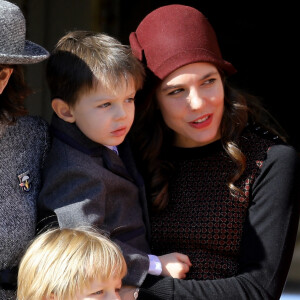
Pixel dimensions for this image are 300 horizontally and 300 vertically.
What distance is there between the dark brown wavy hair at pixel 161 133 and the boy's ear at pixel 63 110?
33 centimetres

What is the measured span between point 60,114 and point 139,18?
8.83 feet

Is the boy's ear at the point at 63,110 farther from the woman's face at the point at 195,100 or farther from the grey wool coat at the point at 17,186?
the woman's face at the point at 195,100

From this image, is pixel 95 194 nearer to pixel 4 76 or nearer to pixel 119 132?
pixel 119 132

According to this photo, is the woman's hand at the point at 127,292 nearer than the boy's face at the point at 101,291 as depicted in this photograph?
No

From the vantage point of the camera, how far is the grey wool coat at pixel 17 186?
2.49 metres

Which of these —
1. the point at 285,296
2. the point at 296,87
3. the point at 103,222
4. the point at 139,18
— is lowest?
the point at 285,296

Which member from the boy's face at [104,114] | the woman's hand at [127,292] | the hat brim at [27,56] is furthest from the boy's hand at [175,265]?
the hat brim at [27,56]

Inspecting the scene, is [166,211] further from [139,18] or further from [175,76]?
[139,18]

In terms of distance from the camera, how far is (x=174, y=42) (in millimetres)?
2809

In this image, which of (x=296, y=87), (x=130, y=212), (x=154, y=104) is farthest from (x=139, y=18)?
(x=130, y=212)

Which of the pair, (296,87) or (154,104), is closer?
(154,104)

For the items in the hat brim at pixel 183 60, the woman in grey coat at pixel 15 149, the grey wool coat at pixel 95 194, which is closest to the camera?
the woman in grey coat at pixel 15 149

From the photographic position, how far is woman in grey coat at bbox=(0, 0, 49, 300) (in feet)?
8.02

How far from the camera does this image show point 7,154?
8.50ft
